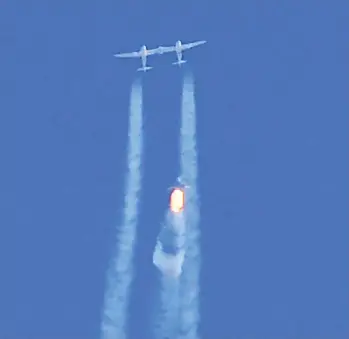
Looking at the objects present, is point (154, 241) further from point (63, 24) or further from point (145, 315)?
point (63, 24)

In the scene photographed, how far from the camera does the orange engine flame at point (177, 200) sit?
1595 cm

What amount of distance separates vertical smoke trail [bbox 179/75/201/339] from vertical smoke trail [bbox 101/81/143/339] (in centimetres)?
75

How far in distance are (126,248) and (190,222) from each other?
3.69 feet

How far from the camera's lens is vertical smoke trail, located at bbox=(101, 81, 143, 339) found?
1584 cm

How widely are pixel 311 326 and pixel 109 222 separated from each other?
3.67 m

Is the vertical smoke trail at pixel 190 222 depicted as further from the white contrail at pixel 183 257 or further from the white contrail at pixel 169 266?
the white contrail at pixel 169 266

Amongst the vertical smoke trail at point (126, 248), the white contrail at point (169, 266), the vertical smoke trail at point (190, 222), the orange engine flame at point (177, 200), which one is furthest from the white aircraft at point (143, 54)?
the white contrail at point (169, 266)

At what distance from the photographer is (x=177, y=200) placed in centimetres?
1611

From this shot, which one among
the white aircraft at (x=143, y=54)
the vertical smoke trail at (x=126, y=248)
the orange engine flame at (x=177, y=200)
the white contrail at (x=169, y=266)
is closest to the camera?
the white contrail at (x=169, y=266)

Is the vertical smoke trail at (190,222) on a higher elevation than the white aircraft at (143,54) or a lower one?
lower

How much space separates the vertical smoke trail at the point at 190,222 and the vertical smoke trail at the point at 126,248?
751 mm

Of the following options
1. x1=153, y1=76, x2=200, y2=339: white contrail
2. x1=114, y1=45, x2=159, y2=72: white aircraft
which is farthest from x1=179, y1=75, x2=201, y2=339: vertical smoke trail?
x1=114, y1=45, x2=159, y2=72: white aircraft

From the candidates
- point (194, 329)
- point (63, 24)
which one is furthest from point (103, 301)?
point (63, 24)

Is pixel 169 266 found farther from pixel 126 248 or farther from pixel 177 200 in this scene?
pixel 177 200
